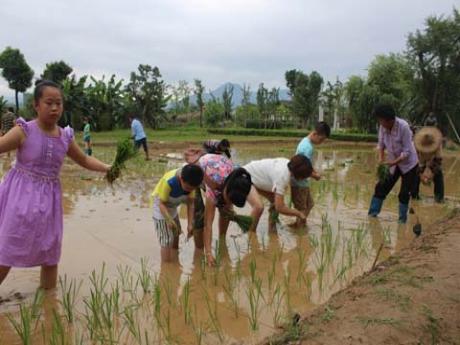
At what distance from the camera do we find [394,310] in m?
2.68

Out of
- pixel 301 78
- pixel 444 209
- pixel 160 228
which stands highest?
pixel 301 78

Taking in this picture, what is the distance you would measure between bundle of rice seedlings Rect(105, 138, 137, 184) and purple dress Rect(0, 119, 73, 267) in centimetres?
55

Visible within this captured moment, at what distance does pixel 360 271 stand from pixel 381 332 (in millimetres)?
1529

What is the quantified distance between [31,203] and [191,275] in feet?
4.40

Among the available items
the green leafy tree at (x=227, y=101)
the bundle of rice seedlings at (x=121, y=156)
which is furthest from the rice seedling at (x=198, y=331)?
the green leafy tree at (x=227, y=101)

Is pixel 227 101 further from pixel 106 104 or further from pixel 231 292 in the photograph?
pixel 231 292

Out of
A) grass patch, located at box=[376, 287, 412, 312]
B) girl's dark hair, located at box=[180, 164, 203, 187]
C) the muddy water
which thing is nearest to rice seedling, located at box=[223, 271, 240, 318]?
the muddy water

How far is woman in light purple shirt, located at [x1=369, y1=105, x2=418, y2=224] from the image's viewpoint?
5.71 meters

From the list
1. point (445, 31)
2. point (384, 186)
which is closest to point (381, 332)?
point (384, 186)

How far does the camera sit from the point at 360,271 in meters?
3.94

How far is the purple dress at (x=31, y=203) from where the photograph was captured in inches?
123

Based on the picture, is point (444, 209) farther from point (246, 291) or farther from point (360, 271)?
point (246, 291)

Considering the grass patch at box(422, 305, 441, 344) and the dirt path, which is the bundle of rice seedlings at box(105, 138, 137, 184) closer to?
the dirt path

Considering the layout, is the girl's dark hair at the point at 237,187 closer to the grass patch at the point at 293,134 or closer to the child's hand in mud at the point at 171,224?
the child's hand in mud at the point at 171,224
